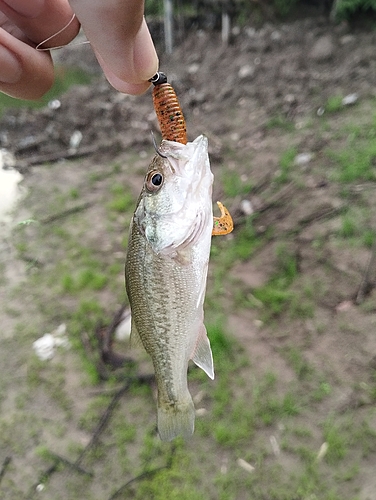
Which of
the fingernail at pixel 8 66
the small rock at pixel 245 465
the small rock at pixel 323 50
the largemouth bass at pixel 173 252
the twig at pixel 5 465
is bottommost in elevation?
the small rock at pixel 245 465

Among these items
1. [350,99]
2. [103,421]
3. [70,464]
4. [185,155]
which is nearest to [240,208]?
[350,99]

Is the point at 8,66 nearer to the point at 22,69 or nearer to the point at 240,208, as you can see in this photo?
the point at 22,69

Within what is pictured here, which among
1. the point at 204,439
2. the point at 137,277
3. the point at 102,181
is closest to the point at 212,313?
the point at 204,439

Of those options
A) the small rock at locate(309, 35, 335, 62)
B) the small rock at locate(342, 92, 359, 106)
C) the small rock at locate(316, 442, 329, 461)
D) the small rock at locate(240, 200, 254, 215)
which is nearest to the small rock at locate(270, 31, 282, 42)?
the small rock at locate(309, 35, 335, 62)

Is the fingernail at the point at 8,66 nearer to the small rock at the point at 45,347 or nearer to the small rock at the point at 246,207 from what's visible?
the small rock at the point at 45,347

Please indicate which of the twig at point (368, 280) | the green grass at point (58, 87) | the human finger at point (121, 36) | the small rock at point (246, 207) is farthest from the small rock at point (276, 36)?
the human finger at point (121, 36)

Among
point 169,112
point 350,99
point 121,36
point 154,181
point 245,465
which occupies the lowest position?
point 245,465

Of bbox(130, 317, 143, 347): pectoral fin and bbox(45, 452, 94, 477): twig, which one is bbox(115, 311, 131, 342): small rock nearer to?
bbox(45, 452, 94, 477): twig
